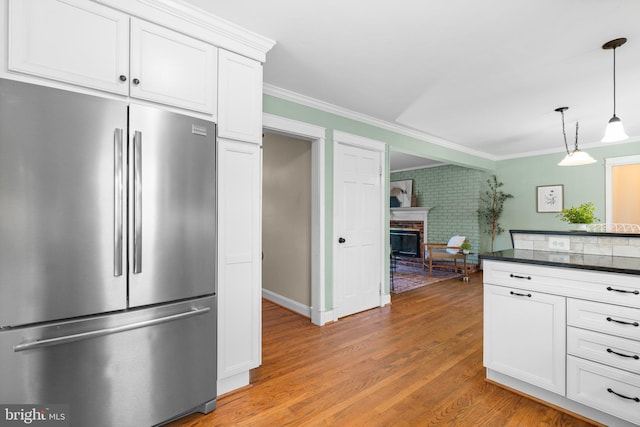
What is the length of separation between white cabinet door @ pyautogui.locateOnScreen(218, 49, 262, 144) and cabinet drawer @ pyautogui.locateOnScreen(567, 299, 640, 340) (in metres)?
2.35

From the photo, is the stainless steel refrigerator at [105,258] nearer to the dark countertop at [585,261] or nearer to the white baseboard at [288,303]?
the white baseboard at [288,303]

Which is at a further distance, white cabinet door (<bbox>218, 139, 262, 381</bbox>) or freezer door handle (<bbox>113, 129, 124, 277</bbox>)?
white cabinet door (<bbox>218, 139, 262, 381</bbox>)

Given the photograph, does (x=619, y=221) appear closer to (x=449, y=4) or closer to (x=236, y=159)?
(x=449, y=4)

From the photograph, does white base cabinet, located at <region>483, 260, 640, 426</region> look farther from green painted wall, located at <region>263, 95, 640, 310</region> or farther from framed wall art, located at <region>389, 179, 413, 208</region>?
framed wall art, located at <region>389, 179, 413, 208</region>

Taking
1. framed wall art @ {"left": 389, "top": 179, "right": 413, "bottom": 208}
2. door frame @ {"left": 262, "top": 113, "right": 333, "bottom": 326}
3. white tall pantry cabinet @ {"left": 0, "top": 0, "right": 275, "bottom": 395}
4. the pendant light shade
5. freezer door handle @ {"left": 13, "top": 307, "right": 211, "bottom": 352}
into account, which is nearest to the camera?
freezer door handle @ {"left": 13, "top": 307, "right": 211, "bottom": 352}

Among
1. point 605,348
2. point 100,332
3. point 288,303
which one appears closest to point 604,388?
point 605,348

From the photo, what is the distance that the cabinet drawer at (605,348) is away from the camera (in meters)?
1.62

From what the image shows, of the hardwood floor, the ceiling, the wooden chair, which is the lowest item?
the hardwood floor

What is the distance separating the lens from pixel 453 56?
95.5 inches

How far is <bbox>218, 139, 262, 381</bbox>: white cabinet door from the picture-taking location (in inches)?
78.6

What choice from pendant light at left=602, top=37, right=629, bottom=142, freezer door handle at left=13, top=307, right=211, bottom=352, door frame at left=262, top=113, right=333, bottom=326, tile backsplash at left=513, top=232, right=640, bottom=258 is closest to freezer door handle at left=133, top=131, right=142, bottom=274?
freezer door handle at left=13, top=307, right=211, bottom=352

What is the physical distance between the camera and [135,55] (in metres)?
1.67

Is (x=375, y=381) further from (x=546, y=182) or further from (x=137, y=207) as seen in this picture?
(x=546, y=182)

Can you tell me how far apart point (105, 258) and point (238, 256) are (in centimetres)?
78
